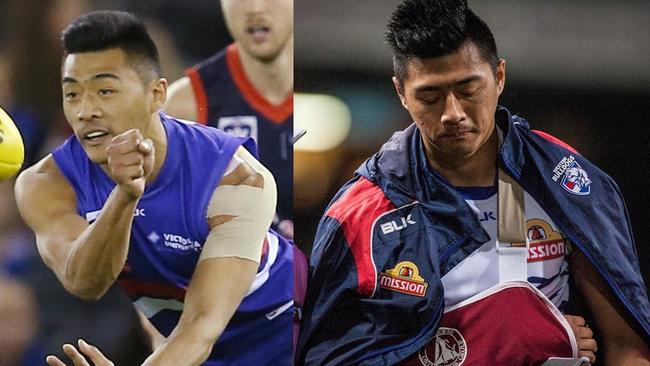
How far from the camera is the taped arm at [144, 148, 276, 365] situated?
2.53 meters

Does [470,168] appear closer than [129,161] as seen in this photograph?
No

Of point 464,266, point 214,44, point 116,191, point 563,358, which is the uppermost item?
point 214,44

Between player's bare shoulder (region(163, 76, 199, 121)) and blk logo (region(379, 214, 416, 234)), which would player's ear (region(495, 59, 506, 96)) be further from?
player's bare shoulder (region(163, 76, 199, 121))

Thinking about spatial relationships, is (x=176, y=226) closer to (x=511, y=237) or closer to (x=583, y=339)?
(x=511, y=237)

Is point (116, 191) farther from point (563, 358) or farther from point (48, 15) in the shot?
point (563, 358)

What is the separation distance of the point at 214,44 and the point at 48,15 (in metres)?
0.44

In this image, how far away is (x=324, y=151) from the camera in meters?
2.78

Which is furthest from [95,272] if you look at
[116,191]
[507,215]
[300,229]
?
[507,215]

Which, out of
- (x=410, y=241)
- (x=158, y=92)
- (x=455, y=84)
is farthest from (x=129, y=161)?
(x=455, y=84)

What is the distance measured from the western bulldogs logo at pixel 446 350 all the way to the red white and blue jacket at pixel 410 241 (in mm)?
49

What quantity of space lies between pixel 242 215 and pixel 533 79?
94 cm

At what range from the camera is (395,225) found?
272 centimetres

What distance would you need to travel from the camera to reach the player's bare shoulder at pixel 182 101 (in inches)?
102

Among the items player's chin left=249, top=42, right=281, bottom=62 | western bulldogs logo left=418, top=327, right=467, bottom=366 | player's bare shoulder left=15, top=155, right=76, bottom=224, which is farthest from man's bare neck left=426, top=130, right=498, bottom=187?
player's bare shoulder left=15, top=155, right=76, bottom=224
